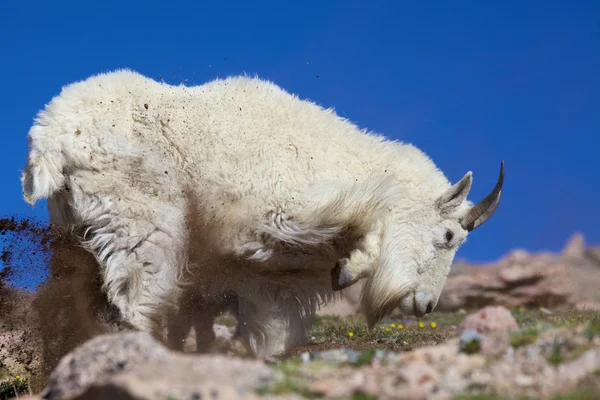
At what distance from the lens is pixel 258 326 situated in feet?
26.2

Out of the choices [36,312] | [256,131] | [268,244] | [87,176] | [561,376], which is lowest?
[561,376]

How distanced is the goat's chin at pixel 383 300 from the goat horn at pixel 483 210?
0.98m

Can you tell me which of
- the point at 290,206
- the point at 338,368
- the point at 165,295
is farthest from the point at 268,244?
the point at 338,368

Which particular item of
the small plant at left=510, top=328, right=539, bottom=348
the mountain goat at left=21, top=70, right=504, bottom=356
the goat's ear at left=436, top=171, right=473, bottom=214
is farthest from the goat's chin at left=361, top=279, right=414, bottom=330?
the small plant at left=510, top=328, right=539, bottom=348

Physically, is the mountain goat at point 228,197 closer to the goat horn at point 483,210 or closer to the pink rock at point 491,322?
the goat horn at point 483,210

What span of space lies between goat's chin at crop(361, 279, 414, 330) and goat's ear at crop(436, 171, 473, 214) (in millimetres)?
922

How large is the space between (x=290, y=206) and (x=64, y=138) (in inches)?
82.8

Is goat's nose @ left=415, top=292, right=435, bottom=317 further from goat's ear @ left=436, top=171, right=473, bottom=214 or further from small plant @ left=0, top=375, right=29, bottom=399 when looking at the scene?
small plant @ left=0, top=375, right=29, bottom=399

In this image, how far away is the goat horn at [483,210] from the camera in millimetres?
7586

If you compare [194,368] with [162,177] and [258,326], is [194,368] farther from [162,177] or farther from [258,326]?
[258,326]

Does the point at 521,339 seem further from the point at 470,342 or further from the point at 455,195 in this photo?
the point at 455,195

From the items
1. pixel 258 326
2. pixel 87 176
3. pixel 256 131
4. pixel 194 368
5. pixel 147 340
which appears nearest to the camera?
pixel 194 368

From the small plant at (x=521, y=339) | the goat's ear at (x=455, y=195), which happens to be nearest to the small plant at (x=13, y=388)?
the goat's ear at (x=455, y=195)

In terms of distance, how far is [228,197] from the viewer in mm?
6832
